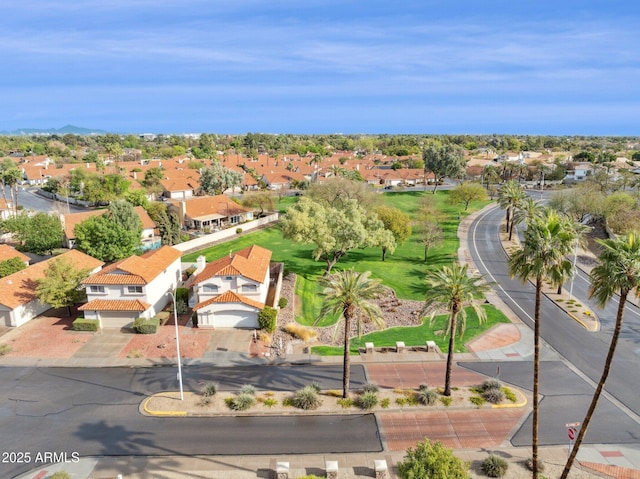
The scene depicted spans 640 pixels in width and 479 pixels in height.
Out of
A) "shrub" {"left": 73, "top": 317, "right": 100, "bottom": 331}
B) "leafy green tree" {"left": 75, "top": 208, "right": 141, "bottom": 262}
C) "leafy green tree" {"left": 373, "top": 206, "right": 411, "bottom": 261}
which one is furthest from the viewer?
"leafy green tree" {"left": 373, "top": 206, "right": 411, "bottom": 261}

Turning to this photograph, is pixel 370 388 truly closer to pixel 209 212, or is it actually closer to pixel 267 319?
pixel 267 319

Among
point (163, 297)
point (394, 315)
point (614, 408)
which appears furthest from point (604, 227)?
point (163, 297)

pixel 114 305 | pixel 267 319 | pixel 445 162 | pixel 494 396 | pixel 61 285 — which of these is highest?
pixel 445 162

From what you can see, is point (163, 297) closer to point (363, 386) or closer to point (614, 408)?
point (363, 386)

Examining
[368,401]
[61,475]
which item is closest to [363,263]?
[368,401]

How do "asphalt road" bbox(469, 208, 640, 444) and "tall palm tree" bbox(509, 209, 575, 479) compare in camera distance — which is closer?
"tall palm tree" bbox(509, 209, 575, 479)

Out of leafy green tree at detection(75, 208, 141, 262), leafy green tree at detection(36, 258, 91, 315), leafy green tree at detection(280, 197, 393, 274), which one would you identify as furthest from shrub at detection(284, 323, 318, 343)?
leafy green tree at detection(75, 208, 141, 262)

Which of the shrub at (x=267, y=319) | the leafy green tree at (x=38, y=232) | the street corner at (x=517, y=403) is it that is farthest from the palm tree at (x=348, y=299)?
the leafy green tree at (x=38, y=232)

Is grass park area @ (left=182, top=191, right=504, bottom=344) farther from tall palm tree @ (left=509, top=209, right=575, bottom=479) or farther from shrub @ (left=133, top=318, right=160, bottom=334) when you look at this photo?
tall palm tree @ (left=509, top=209, right=575, bottom=479)

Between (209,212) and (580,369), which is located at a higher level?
(209,212)
